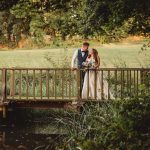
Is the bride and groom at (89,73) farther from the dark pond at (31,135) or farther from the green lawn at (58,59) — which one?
the green lawn at (58,59)

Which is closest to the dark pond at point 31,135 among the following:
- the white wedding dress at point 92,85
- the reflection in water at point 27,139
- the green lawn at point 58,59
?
the reflection in water at point 27,139

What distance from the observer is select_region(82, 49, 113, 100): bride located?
17.8 m

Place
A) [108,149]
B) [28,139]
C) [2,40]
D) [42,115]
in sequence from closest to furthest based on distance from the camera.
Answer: [108,149], [28,139], [42,115], [2,40]

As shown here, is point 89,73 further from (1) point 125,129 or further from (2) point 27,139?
(1) point 125,129

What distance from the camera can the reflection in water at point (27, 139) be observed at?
1538cm

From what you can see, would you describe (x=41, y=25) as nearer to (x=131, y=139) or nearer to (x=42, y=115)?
(x=42, y=115)

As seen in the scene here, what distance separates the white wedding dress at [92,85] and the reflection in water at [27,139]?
4.87ft

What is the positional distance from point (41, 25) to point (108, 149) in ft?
44.4

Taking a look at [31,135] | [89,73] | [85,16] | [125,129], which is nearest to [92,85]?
[89,73]

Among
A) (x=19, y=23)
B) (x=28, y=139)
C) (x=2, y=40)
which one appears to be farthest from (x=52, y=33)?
(x=2, y=40)

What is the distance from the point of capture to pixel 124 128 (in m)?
9.38

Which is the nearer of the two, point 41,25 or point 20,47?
point 41,25

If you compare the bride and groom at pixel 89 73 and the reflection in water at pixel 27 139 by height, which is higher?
the bride and groom at pixel 89 73

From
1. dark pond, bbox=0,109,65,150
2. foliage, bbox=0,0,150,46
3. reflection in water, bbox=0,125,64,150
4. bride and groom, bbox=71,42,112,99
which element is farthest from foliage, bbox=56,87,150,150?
bride and groom, bbox=71,42,112,99
